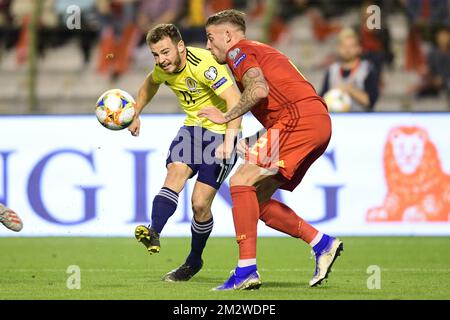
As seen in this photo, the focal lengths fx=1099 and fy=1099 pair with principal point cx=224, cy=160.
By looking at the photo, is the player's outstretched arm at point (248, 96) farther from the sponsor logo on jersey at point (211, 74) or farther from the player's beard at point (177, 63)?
the player's beard at point (177, 63)

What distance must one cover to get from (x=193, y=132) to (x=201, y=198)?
0.58 m

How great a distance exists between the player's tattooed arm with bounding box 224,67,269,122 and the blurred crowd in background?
766 cm

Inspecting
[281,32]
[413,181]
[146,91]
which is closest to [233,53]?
[146,91]

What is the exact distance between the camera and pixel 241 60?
775 centimetres

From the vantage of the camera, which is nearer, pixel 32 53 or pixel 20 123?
pixel 20 123

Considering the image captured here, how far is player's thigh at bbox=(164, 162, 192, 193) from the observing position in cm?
867

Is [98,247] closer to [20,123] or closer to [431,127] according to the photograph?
[20,123]

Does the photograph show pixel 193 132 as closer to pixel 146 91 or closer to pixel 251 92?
pixel 146 91

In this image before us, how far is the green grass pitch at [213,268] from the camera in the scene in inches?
298

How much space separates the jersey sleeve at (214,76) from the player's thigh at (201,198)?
761 mm

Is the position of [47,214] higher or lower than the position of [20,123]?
lower
